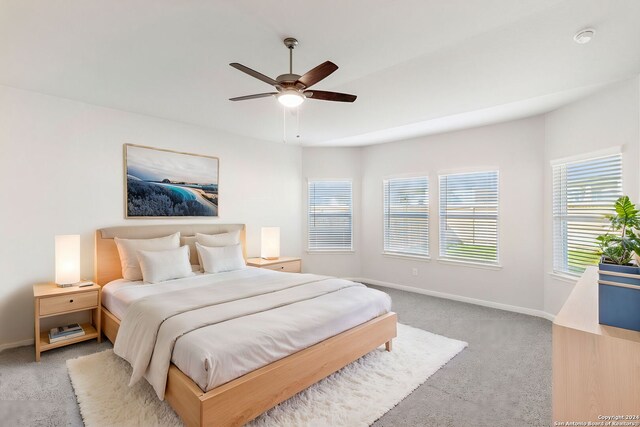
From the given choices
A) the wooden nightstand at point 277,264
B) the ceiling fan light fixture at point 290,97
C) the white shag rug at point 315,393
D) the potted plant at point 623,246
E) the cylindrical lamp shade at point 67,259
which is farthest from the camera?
the wooden nightstand at point 277,264

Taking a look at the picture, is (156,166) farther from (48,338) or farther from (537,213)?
(537,213)

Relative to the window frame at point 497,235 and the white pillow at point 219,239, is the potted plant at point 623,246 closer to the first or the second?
the window frame at point 497,235

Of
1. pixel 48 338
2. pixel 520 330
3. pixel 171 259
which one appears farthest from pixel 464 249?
pixel 48 338

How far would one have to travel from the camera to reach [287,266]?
16.2 ft

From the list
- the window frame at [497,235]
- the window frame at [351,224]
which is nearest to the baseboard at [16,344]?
the window frame at [351,224]

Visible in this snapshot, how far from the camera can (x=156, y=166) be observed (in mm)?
4117

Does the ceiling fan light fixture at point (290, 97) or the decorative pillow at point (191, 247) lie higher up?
the ceiling fan light fixture at point (290, 97)

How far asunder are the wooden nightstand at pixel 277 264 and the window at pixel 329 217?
1009 millimetres

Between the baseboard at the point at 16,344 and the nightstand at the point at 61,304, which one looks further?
the baseboard at the point at 16,344

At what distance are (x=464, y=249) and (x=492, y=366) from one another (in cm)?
234

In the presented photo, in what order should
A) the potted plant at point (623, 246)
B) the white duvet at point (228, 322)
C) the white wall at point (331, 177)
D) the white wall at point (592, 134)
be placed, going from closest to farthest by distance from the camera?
the potted plant at point (623, 246) < the white duvet at point (228, 322) < the white wall at point (592, 134) < the white wall at point (331, 177)

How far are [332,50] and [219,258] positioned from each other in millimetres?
2798

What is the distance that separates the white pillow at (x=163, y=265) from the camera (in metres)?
3.42

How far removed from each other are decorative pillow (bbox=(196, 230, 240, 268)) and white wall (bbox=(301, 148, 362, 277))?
1761 mm
